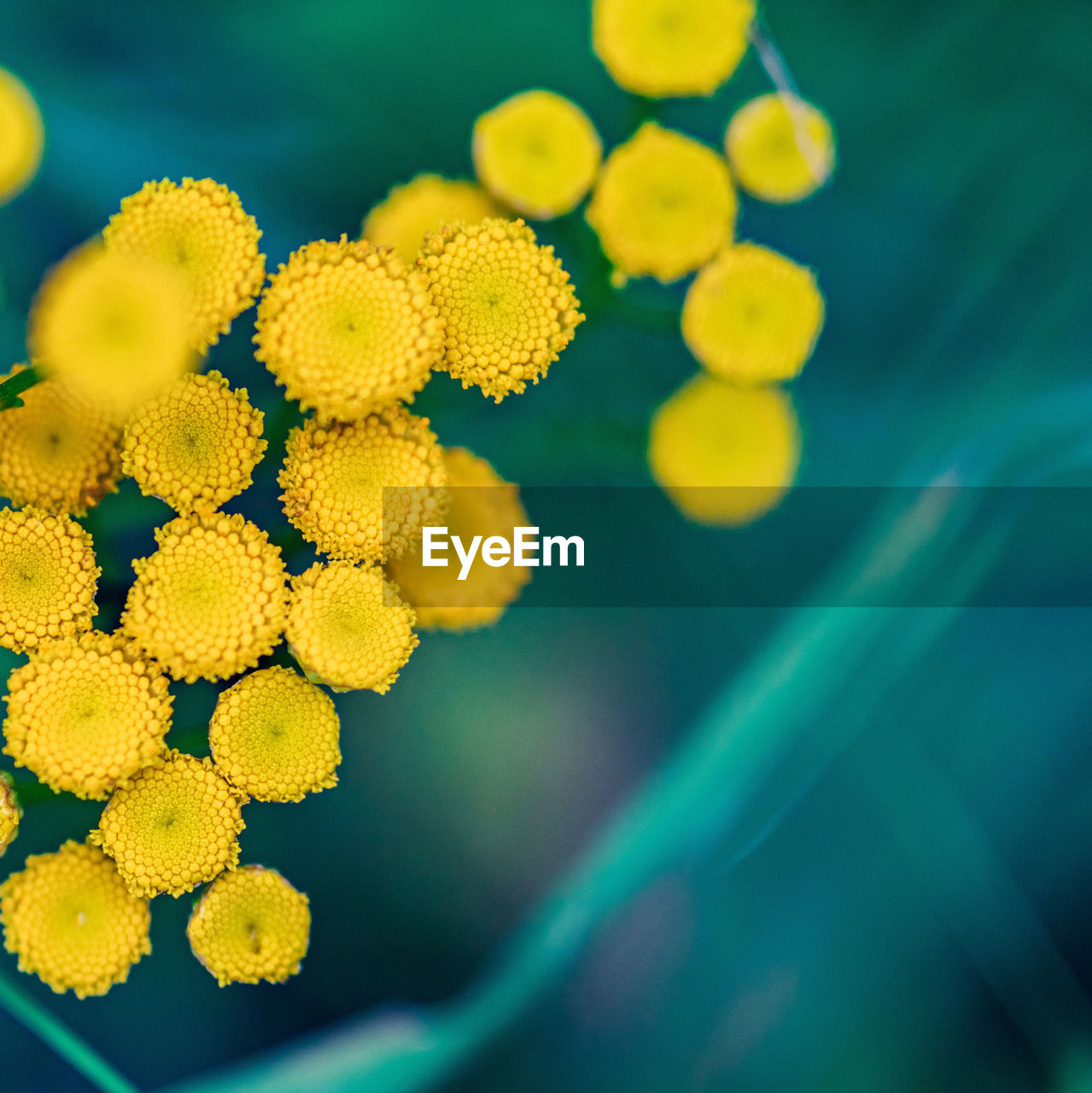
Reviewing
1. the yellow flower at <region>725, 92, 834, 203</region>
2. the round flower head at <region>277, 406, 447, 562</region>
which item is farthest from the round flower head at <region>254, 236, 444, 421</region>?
the yellow flower at <region>725, 92, 834, 203</region>

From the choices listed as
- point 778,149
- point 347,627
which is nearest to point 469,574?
point 347,627

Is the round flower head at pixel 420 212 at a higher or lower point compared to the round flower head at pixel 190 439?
higher

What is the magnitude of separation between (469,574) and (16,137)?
0.40m

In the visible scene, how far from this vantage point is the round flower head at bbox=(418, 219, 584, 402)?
50cm

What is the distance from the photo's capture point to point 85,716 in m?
0.48

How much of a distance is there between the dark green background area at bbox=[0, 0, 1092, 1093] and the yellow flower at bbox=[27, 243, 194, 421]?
16cm

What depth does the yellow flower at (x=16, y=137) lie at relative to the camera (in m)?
0.60

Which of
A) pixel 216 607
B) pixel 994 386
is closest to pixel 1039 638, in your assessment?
pixel 994 386

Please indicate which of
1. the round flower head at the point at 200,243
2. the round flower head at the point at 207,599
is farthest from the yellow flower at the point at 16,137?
the round flower head at the point at 207,599

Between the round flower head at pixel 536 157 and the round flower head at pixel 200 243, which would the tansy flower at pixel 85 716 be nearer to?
the round flower head at pixel 200 243

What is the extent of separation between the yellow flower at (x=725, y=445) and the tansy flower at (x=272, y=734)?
27 cm

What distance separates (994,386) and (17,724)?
0.68 meters

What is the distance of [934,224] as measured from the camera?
697mm

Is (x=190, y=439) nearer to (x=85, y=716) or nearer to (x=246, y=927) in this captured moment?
(x=85, y=716)
